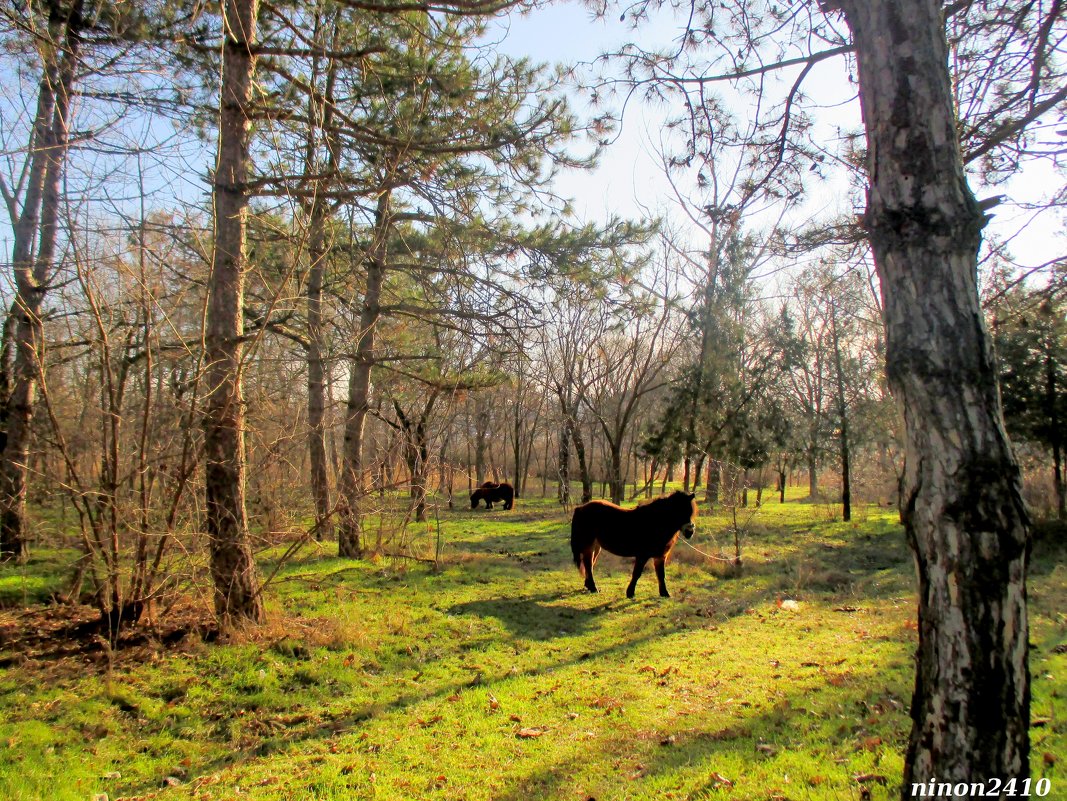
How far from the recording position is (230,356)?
611 centimetres

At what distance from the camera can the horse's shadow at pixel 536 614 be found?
25.7 ft

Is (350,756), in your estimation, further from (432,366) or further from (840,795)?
(432,366)

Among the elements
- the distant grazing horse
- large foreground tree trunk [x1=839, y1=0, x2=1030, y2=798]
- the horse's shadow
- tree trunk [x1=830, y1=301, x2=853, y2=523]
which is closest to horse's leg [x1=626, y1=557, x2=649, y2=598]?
the horse's shadow

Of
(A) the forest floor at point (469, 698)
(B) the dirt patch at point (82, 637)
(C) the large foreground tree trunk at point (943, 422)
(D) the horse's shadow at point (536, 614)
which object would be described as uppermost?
(C) the large foreground tree trunk at point (943, 422)

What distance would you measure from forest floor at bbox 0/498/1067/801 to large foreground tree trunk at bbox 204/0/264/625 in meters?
0.37

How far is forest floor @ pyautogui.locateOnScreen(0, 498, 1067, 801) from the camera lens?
3889mm

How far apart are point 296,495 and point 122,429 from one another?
304cm

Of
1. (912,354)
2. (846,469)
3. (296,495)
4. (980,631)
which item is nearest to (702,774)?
(980,631)

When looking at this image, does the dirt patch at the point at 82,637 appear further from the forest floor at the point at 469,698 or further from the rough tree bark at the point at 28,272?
the rough tree bark at the point at 28,272

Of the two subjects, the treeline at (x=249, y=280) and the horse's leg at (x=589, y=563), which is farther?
the horse's leg at (x=589, y=563)

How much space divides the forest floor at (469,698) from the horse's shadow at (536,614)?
5 cm

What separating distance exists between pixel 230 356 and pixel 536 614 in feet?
17.3

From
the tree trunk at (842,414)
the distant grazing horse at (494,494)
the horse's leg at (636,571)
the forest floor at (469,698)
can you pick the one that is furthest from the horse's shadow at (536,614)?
the tree trunk at (842,414)

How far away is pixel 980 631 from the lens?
2369 mm
